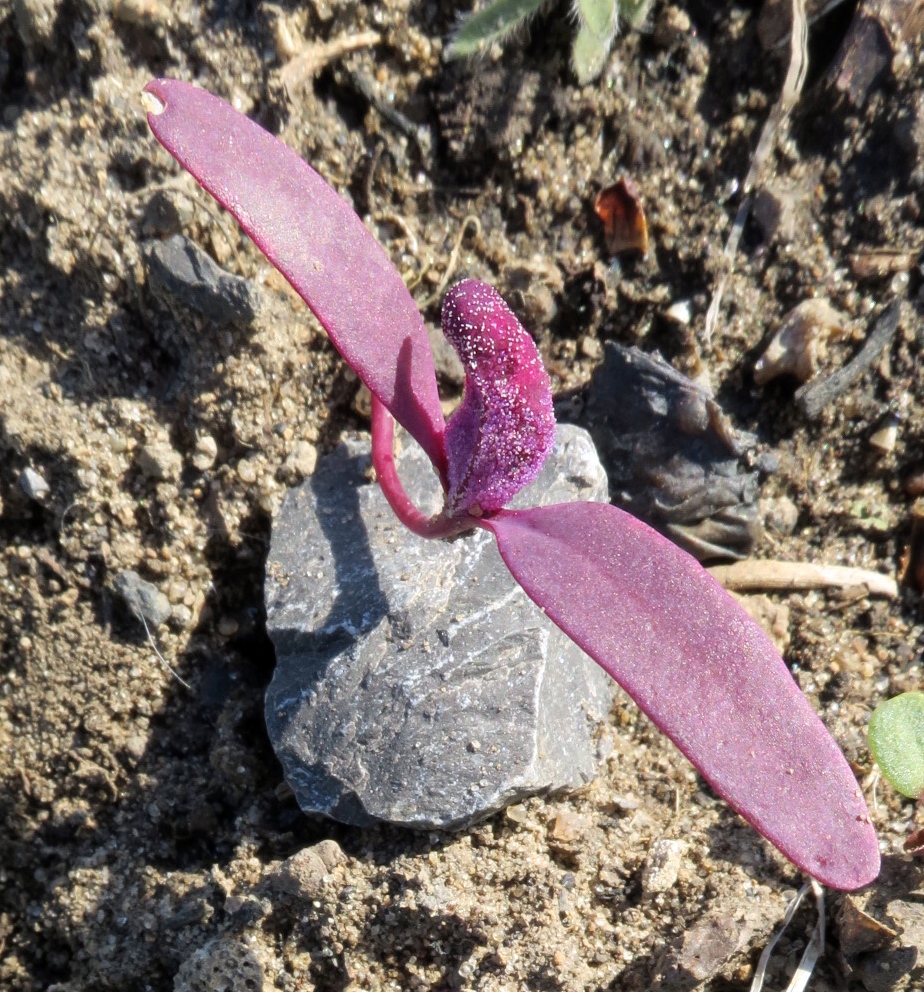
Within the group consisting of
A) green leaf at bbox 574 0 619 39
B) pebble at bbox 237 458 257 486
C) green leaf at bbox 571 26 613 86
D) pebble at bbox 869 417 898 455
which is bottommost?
pebble at bbox 869 417 898 455

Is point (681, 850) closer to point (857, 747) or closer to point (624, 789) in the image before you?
point (624, 789)

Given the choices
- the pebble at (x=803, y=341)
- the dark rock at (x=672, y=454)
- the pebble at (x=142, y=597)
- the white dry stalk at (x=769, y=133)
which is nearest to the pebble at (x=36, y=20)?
the pebble at (x=142, y=597)

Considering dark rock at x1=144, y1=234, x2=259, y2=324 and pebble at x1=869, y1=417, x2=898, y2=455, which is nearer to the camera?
dark rock at x1=144, y1=234, x2=259, y2=324

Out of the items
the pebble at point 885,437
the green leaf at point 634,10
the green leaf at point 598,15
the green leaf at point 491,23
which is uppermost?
the green leaf at point 634,10

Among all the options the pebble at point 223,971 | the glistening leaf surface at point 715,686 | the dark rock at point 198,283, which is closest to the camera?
the glistening leaf surface at point 715,686

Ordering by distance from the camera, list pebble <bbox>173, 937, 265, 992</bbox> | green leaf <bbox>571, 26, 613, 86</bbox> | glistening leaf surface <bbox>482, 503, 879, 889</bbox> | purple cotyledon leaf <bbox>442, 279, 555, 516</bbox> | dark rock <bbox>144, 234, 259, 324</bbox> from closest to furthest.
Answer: glistening leaf surface <bbox>482, 503, 879, 889</bbox> → purple cotyledon leaf <bbox>442, 279, 555, 516</bbox> → pebble <bbox>173, 937, 265, 992</bbox> → dark rock <bbox>144, 234, 259, 324</bbox> → green leaf <bbox>571, 26, 613, 86</bbox>

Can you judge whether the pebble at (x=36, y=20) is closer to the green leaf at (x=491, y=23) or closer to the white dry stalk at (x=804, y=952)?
the green leaf at (x=491, y=23)

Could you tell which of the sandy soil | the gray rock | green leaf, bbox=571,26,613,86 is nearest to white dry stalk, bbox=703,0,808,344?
the sandy soil

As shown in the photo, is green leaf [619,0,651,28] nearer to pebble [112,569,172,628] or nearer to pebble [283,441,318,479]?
pebble [283,441,318,479]
